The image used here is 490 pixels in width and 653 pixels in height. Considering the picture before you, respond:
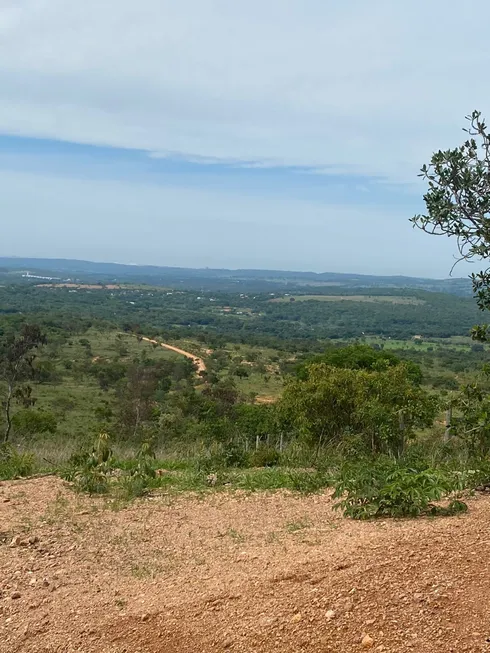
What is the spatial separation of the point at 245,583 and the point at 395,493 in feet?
6.14

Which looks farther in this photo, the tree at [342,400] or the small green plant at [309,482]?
the tree at [342,400]

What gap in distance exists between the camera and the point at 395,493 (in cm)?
527

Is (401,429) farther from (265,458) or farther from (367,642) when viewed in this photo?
(367,642)

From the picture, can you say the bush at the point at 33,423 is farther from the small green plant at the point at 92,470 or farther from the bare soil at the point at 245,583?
the bare soil at the point at 245,583

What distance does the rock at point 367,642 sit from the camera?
3092 millimetres

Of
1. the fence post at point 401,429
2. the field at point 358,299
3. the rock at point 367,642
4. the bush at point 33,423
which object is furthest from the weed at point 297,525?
the field at point 358,299

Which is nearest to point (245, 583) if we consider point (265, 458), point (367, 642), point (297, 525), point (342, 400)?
point (367, 642)

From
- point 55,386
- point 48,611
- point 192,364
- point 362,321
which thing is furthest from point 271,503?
point 362,321

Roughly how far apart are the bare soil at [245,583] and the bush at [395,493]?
7.2 inches

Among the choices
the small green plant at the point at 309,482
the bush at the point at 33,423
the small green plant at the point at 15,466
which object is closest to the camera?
the small green plant at the point at 309,482

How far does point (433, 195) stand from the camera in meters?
4.53

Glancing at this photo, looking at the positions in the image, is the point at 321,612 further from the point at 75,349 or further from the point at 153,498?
the point at 75,349

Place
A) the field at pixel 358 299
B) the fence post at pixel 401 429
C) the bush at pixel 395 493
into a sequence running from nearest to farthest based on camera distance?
Result: the bush at pixel 395 493, the fence post at pixel 401 429, the field at pixel 358 299

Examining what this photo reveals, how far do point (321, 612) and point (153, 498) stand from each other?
3.61 m
